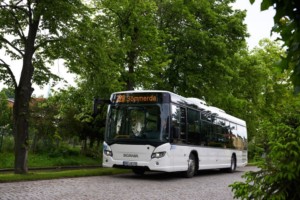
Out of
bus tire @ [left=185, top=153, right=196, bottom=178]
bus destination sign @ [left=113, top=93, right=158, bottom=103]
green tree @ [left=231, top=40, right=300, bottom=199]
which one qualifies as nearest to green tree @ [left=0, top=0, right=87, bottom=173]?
bus destination sign @ [left=113, top=93, right=158, bottom=103]

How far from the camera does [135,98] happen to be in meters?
15.8

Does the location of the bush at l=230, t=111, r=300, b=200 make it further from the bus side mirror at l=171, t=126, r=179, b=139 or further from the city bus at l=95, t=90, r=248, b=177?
the bus side mirror at l=171, t=126, r=179, b=139

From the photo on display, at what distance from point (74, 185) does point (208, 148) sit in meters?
8.55

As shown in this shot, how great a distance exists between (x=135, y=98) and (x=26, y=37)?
4.48 meters

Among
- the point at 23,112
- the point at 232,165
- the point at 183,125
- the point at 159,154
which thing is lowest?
the point at 232,165

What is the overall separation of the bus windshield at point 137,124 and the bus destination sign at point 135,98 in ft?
0.53

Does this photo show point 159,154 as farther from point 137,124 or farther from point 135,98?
point 135,98

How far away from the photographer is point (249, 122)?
37.2 m

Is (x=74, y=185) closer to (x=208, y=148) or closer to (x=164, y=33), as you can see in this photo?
(x=208, y=148)

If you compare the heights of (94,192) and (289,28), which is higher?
(289,28)

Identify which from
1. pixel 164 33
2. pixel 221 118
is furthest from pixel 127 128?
pixel 164 33

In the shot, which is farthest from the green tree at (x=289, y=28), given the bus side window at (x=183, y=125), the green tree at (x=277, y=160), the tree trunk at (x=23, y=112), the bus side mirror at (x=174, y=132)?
the bus side window at (x=183, y=125)

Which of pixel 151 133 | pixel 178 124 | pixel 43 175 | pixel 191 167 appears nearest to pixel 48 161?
pixel 191 167

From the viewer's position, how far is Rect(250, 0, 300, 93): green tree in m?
2.58
